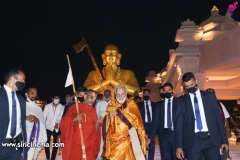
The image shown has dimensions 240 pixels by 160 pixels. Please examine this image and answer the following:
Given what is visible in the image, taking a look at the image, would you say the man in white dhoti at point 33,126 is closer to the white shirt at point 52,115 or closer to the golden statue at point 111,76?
the white shirt at point 52,115

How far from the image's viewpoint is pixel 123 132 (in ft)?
22.5

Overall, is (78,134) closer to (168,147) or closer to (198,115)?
(168,147)

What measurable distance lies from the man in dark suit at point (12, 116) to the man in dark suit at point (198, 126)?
243 cm

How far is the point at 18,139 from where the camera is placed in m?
5.31

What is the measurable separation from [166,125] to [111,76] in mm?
4275

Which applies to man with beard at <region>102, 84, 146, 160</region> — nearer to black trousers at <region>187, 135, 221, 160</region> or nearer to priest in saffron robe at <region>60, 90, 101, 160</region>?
priest in saffron robe at <region>60, 90, 101, 160</region>

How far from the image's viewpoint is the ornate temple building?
1298 cm

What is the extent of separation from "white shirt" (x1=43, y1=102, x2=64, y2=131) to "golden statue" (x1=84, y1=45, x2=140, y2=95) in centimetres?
166

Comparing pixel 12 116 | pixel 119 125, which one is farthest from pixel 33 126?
pixel 12 116

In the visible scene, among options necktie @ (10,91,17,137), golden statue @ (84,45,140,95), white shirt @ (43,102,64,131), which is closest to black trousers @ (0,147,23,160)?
necktie @ (10,91,17,137)

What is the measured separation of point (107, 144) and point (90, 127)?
1.77 ft

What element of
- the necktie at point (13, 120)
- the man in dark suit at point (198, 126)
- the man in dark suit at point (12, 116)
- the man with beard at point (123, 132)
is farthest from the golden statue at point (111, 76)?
the necktie at point (13, 120)

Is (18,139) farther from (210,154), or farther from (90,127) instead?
(210,154)

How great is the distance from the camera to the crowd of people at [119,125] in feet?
17.7
